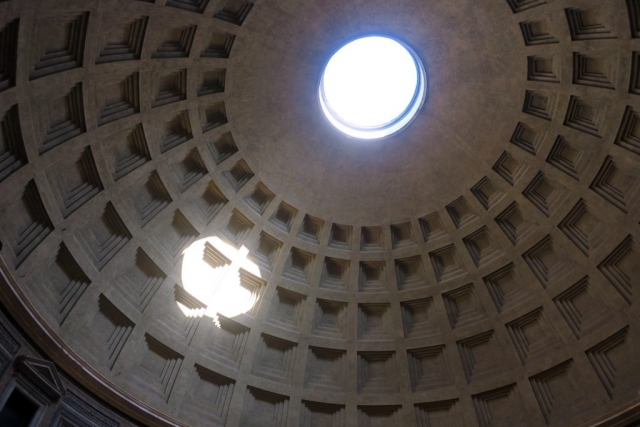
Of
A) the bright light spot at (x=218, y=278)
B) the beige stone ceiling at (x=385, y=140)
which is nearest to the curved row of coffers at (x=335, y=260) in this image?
the bright light spot at (x=218, y=278)

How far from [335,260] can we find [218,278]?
4.95 m

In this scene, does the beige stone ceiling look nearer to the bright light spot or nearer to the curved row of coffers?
the curved row of coffers

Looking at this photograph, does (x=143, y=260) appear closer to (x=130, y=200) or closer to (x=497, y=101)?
(x=130, y=200)

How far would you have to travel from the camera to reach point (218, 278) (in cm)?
2123

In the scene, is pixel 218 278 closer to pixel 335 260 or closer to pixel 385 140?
pixel 335 260

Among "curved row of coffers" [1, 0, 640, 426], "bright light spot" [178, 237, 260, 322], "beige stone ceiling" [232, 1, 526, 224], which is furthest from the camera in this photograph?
"bright light spot" [178, 237, 260, 322]

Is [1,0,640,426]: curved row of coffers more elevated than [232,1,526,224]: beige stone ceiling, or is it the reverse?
[232,1,526,224]: beige stone ceiling

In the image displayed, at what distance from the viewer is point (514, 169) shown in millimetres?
21109

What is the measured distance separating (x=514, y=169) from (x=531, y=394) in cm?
820

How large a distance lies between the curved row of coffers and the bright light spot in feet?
1.20

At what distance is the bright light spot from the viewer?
2038 cm

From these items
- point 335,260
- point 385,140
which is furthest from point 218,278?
point 385,140

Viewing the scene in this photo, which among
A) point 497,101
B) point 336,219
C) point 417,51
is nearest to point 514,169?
point 497,101

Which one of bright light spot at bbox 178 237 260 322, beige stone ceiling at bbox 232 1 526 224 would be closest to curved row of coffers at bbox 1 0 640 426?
bright light spot at bbox 178 237 260 322
